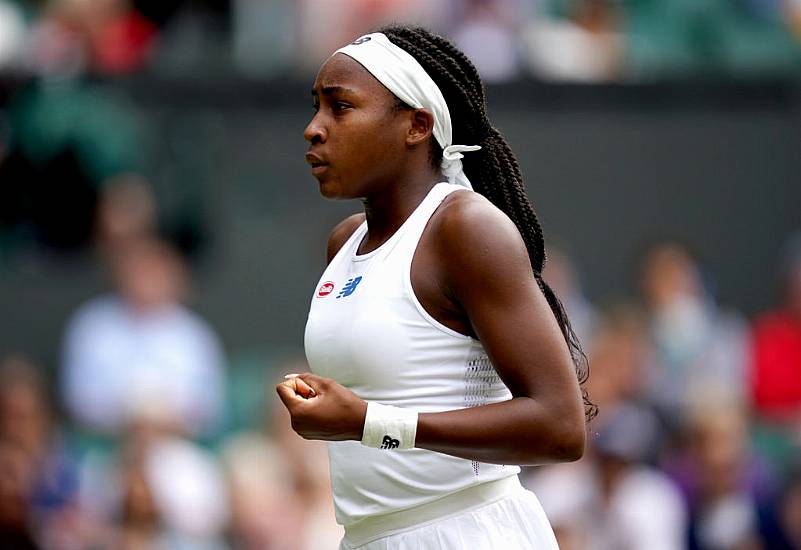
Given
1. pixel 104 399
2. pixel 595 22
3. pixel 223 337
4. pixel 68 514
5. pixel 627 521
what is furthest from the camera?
pixel 595 22

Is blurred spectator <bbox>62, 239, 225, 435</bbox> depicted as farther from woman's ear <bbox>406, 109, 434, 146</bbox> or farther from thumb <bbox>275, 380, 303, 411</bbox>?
thumb <bbox>275, 380, 303, 411</bbox>

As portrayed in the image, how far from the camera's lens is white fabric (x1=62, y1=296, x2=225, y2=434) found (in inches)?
323

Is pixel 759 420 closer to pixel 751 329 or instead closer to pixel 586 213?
pixel 751 329

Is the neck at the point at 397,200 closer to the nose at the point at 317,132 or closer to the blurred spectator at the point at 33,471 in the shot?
the nose at the point at 317,132

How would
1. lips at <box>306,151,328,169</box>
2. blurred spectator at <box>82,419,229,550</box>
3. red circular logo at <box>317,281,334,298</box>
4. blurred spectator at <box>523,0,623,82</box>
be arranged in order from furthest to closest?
blurred spectator at <box>523,0,623,82</box>, blurred spectator at <box>82,419,229,550</box>, red circular logo at <box>317,281,334,298</box>, lips at <box>306,151,328,169</box>

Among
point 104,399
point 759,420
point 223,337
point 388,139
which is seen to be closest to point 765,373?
point 759,420

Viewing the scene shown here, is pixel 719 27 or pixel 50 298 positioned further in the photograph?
pixel 719 27

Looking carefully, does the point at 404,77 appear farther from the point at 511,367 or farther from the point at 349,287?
the point at 511,367

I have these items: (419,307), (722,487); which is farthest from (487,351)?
(722,487)

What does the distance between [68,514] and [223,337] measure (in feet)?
5.09

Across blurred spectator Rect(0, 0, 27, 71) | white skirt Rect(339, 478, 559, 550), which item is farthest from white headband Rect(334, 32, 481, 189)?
blurred spectator Rect(0, 0, 27, 71)

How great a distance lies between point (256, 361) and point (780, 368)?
301cm

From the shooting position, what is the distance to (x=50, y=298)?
8.66 metres

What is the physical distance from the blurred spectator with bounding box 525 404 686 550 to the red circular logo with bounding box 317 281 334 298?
3366 millimetres
